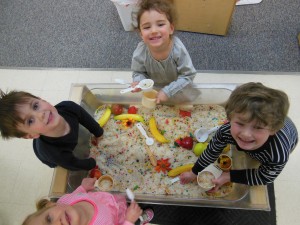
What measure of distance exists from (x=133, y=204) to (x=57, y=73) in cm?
128

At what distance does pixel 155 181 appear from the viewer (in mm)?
1425

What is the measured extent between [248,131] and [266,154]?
19 cm

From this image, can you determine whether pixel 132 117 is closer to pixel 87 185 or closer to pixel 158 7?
pixel 87 185

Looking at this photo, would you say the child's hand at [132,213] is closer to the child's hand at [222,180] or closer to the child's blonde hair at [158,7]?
the child's hand at [222,180]

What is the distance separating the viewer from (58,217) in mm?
896

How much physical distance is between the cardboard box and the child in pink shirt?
3.87 ft

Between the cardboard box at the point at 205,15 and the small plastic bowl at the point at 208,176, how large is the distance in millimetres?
974

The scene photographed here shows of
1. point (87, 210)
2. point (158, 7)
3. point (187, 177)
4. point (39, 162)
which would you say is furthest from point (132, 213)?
point (158, 7)

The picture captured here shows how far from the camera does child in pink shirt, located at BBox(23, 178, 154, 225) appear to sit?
90cm

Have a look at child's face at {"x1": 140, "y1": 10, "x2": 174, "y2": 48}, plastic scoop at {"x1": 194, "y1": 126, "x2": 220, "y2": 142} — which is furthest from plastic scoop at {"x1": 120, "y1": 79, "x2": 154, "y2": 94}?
plastic scoop at {"x1": 194, "y1": 126, "x2": 220, "y2": 142}

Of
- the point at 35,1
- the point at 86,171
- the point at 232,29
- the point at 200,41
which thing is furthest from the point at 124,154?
the point at 35,1

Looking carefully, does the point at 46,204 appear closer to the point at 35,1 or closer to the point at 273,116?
the point at 273,116

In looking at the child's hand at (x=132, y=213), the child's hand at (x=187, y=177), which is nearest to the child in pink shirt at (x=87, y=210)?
the child's hand at (x=132, y=213)

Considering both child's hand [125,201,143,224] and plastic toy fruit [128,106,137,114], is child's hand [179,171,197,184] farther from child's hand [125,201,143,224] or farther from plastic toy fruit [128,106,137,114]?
plastic toy fruit [128,106,137,114]
